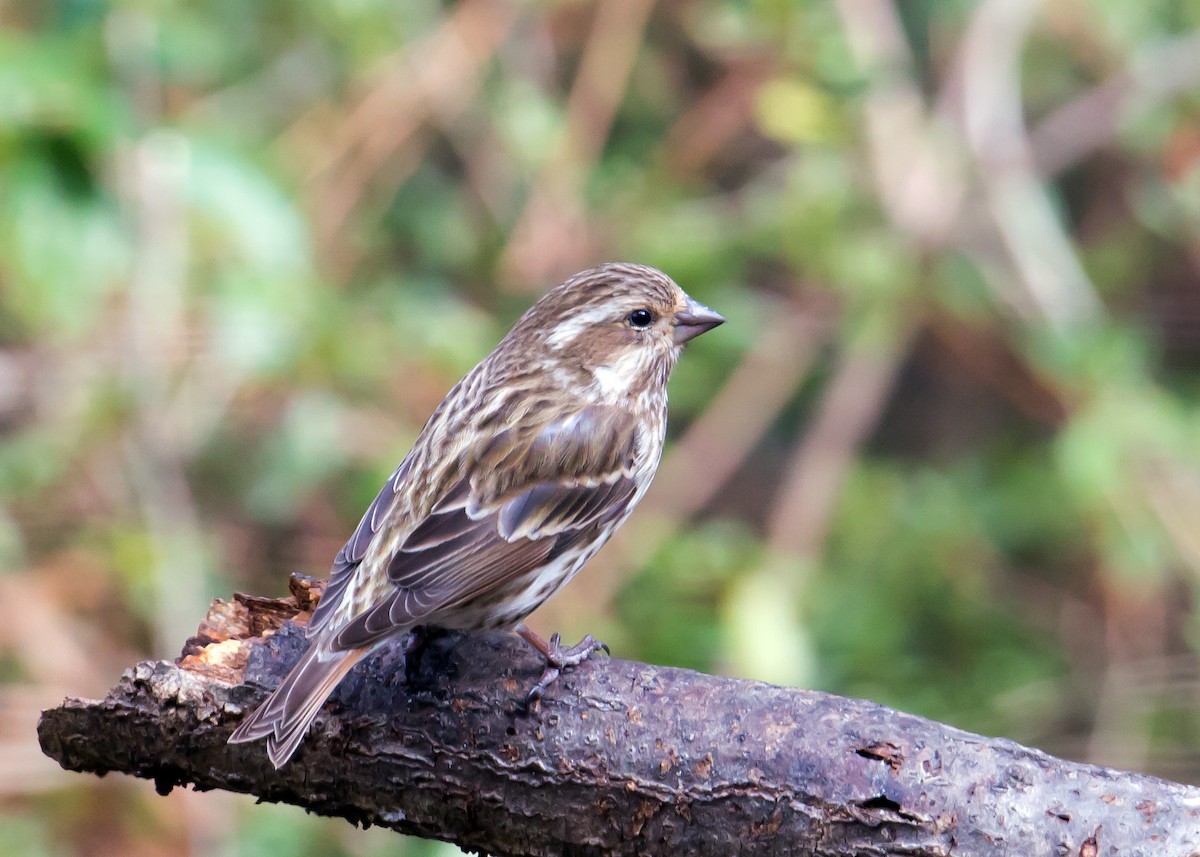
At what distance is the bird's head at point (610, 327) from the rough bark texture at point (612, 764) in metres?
1.15

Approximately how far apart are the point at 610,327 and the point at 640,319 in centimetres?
11

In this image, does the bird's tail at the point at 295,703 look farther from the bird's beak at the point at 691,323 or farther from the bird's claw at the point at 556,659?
the bird's beak at the point at 691,323

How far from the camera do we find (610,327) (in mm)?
4320

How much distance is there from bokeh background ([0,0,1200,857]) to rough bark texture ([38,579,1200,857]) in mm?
1520

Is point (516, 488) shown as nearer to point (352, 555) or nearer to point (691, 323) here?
point (352, 555)

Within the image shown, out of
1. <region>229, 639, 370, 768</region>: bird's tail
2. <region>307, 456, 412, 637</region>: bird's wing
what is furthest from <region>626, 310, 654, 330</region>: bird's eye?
<region>229, 639, 370, 768</region>: bird's tail

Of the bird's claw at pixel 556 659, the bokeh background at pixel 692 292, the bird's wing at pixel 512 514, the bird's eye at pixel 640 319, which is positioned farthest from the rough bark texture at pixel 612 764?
the bokeh background at pixel 692 292

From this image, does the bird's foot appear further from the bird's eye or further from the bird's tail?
the bird's eye

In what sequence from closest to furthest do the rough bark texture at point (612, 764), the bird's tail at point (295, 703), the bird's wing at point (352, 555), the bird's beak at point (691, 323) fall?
the rough bark texture at point (612, 764) < the bird's tail at point (295, 703) < the bird's wing at point (352, 555) < the bird's beak at point (691, 323)

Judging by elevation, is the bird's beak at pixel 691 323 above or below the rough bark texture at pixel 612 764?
above

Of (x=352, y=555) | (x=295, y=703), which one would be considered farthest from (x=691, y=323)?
(x=295, y=703)

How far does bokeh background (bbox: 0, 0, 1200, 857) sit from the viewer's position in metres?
5.26

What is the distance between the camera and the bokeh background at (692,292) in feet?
17.3

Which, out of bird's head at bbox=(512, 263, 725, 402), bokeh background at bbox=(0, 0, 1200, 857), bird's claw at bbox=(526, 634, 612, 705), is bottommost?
bird's claw at bbox=(526, 634, 612, 705)
